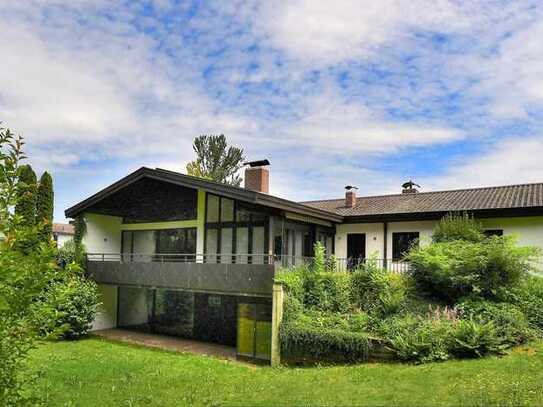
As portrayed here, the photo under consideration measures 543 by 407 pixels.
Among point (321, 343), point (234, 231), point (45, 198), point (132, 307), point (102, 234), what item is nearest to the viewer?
point (321, 343)

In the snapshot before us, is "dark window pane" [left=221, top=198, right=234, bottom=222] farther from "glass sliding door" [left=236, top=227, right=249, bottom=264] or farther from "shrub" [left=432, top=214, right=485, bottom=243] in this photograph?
"shrub" [left=432, top=214, right=485, bottom=243]

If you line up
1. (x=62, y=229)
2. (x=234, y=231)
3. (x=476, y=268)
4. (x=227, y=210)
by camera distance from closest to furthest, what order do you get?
(x=476, y=268)
(x=234, y=231)
(x=227, y=210)
(x=62, y=229)

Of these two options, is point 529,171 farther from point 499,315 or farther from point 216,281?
point 216,281

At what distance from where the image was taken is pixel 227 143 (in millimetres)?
44031

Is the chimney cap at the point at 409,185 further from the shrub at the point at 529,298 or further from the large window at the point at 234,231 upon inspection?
the large window at the point at 234,231

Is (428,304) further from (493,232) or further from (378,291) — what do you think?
(493,232)

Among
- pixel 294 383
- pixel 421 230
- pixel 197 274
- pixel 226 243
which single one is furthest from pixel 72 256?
pixel 421 230

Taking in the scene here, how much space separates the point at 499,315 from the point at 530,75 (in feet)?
24.7

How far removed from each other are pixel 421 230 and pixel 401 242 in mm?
986

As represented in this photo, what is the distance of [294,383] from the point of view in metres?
11.3

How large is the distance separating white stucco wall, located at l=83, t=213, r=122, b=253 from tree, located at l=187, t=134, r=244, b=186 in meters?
19.9

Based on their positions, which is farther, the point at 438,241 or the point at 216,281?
the point at 438,241

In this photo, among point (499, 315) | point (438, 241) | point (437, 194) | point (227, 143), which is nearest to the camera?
point (499, 315)

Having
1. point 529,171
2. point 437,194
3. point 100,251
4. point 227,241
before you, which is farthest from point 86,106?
point 529,171
